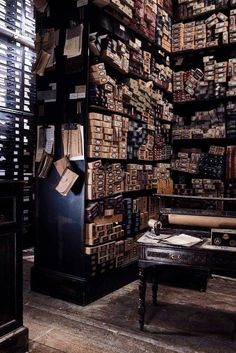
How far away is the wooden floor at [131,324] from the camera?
8.95 feet

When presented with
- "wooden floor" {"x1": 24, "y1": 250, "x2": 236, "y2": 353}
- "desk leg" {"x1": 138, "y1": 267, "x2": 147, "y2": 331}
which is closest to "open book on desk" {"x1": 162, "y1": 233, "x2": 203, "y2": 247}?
"desk leg" {"x1": 138, "y1": 267, "x2": 147, "y2": 331}

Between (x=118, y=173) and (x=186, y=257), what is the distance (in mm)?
1528

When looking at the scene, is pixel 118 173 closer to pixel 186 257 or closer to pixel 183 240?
pixel 183 240

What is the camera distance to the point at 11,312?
252cm

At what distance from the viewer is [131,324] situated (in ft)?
10.2

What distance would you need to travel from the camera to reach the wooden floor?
2727 millimetres

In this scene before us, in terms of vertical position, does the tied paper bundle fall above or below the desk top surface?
above

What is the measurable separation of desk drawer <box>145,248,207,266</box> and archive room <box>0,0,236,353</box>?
0.01 m

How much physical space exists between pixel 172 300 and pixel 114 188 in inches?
53.6

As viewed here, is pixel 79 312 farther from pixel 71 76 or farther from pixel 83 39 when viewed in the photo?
pixel 83 39

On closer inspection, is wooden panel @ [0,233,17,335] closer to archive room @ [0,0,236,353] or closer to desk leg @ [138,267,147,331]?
archive room @ [0,0,236,353]

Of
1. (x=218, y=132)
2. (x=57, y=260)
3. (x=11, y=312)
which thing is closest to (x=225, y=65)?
(x=218, y=132)

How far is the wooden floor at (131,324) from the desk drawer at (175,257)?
0.65m

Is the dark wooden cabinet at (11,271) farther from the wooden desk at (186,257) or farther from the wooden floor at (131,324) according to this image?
the wooden desk at (186,257)
